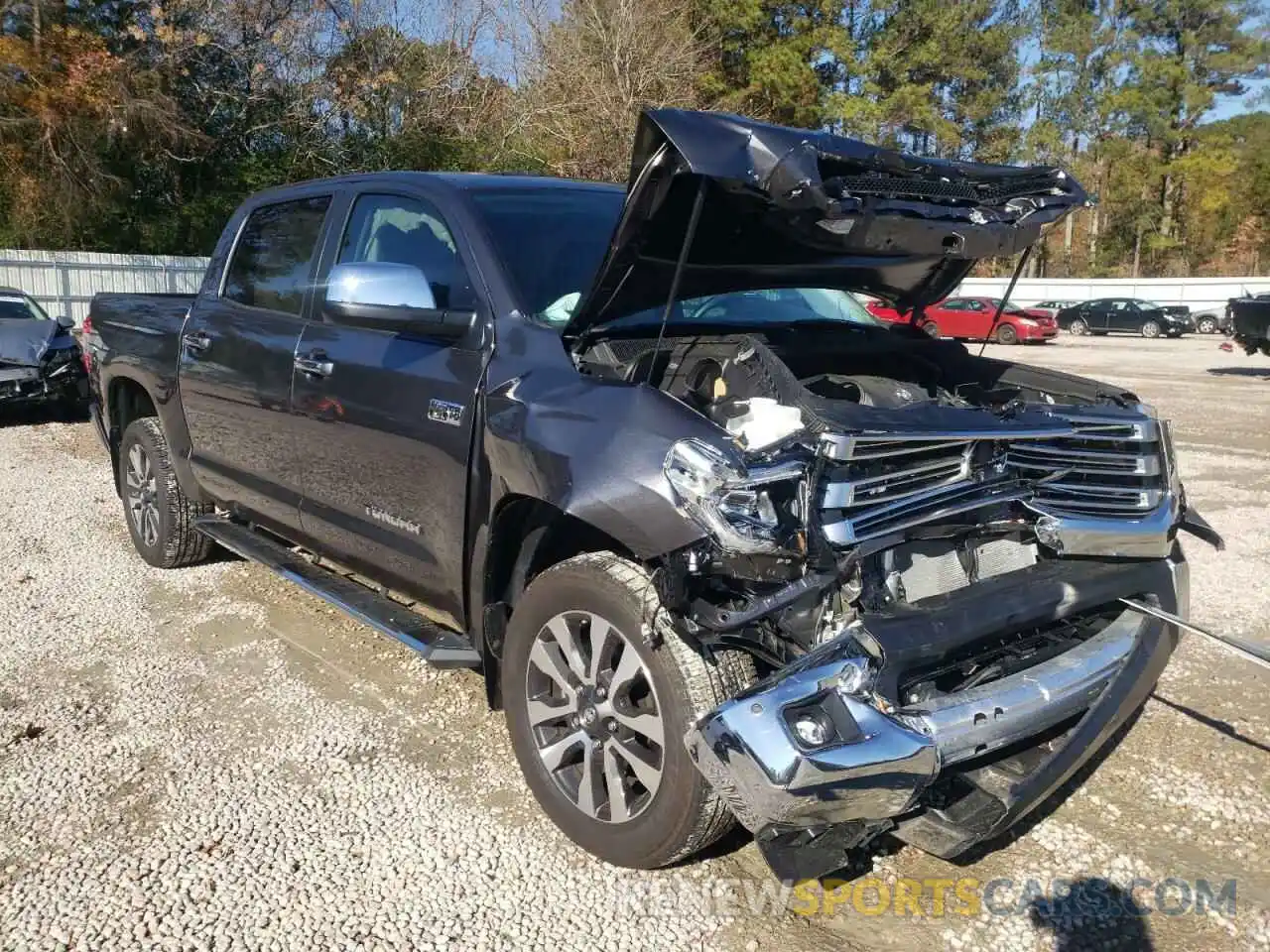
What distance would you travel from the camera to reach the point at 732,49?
116 feet

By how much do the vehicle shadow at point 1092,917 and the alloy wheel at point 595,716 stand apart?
1114 millimetres

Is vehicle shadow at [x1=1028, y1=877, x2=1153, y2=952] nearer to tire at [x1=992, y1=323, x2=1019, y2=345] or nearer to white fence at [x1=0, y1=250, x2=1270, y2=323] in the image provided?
white fence at [x1=0, y1=250, x2=1270, y2=323]

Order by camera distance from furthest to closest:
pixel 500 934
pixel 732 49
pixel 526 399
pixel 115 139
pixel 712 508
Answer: pixel 732 49 → pixel 115 139 → pixel 526 399 → pixel 500 934 → pixel 712 508

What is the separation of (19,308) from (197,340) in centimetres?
907

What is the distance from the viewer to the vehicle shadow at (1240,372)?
749 inches

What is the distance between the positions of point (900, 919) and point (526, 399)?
5.86 feet

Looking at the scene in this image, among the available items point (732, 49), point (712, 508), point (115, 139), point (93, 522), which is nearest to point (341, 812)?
point (712, 508)

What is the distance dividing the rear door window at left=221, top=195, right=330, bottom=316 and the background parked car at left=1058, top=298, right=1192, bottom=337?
3458 centimetres

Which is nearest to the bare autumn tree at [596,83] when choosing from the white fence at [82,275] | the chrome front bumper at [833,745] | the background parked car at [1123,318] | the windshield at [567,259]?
the white fence at [82,275]

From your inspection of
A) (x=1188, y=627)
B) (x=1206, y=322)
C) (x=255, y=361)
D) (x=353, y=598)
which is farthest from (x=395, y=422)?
(x=1206, y=322)

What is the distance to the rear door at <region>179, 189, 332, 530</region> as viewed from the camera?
4.31m

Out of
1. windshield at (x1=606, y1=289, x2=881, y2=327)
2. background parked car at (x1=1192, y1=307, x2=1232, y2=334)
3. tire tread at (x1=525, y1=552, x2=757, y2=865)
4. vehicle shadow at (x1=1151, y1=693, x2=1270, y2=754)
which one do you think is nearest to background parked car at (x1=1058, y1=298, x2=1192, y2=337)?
background parked car at (x1=1192, y1=307, x2=1232, y2=334)

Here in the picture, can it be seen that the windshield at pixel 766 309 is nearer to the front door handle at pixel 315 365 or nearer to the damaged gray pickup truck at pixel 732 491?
the damaged gray pickup truck at pixel 732 491

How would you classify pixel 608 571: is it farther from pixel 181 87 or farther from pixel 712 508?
pixel 181 87
